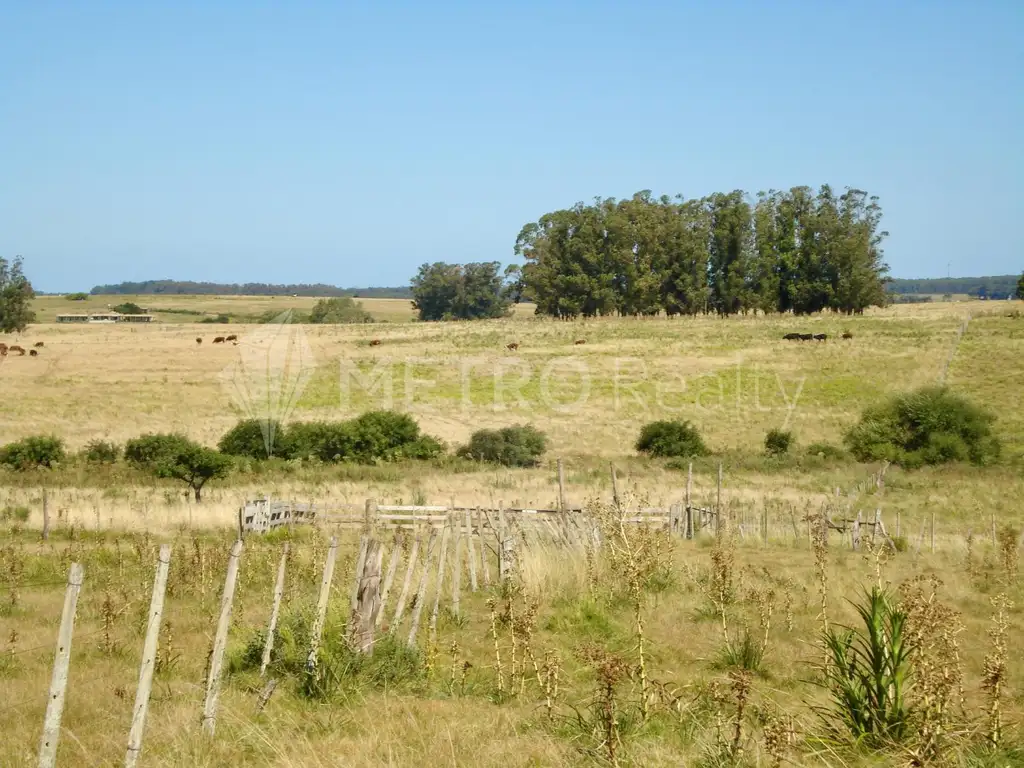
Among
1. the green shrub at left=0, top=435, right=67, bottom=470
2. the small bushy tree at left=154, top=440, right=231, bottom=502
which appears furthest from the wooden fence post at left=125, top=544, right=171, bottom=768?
the green shrub at left=0, top=435, right=67, bottom=470

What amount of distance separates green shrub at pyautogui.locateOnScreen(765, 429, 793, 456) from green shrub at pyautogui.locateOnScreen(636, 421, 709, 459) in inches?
89.7

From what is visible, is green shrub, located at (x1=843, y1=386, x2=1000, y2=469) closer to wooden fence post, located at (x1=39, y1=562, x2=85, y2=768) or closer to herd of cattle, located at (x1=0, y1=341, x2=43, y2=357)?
wooden fence post, located at (x1=39, y1=562, x2=85, y2=768)

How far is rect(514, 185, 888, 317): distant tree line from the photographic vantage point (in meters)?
85.2

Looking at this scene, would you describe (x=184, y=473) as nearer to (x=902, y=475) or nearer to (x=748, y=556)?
(x=748, y=556)

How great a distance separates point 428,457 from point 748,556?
1977 centimetres

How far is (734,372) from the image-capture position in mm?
53812

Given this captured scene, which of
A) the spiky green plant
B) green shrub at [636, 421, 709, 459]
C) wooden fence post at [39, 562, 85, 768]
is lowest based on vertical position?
green shrub at [636, 421, 709, 459]

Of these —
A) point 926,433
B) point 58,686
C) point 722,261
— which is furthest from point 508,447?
point 722,261

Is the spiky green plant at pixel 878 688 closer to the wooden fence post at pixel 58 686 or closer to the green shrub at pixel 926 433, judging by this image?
the wooden fence post at pixel 58 686

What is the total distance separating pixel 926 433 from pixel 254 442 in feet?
75.4

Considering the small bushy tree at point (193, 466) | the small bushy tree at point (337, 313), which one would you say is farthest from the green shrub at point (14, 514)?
the small bushy tree at point (337, 313)

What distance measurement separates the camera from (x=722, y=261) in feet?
287

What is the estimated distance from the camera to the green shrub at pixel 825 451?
36.4m

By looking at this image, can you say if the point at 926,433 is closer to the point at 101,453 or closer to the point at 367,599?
the point at 101,453
